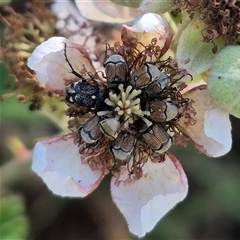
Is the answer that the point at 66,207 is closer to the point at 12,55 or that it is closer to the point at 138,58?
the point at 12,55

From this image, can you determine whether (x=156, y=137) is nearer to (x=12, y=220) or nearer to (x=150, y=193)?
(x=150, y=193)

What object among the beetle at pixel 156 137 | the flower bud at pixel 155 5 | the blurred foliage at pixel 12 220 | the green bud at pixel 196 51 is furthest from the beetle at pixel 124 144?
the blurred foliage at pixel 12 220

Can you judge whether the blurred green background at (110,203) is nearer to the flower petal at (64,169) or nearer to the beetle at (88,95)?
the flower petal at (64,169)

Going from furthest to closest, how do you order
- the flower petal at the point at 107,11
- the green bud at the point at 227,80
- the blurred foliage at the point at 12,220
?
1. the blurred foliage at the point at 12,220
2. the flower petal at the point at 107,11
3. the green bud at the point at 227,80

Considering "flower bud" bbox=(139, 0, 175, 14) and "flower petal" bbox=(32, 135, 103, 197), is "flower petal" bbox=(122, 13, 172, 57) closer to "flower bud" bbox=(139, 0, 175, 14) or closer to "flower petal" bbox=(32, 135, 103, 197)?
"flower bud" bbox=(139, 0, 175, 14)

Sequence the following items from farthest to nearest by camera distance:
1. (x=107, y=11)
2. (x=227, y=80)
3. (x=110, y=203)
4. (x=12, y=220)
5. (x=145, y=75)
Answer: (x=110, y=203) < (x=12, y=220) < (x=107, y=11) < (x=145, y=75) < (x=227, y=80)

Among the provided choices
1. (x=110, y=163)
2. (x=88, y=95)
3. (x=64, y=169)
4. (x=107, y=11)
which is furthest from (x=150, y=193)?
(x=107, y=11)
